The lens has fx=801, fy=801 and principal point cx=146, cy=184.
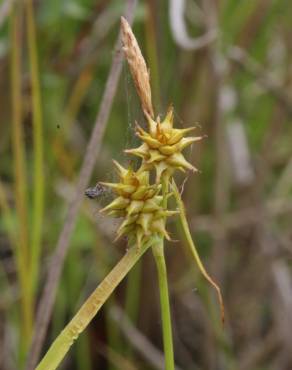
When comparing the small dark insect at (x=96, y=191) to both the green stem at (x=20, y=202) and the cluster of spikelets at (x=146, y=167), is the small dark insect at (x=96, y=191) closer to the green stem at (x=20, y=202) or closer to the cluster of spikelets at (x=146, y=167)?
the cluster of spikelets at (x=146, y=167)

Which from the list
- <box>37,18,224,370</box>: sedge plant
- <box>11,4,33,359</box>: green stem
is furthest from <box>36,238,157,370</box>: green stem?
<box>11,4,33,359</box>: green stem

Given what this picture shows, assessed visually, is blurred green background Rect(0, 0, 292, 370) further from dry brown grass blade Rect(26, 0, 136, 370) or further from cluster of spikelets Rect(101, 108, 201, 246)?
cluster of spikelets Rect(101, 108, 201, 246)

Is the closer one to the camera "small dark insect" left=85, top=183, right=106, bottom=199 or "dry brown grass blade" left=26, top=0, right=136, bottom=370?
"small dark insect" left=85, top=183, right=106, bottom=199

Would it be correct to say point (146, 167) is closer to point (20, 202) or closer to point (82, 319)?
point (82, 319)

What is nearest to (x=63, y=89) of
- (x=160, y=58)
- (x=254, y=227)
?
(x=160, y=58)

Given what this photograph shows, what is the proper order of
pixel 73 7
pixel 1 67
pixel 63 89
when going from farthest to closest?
pixel 63 89
pixel 1 67
pixel 73 7

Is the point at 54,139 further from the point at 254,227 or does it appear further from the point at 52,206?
the point at 254,227
